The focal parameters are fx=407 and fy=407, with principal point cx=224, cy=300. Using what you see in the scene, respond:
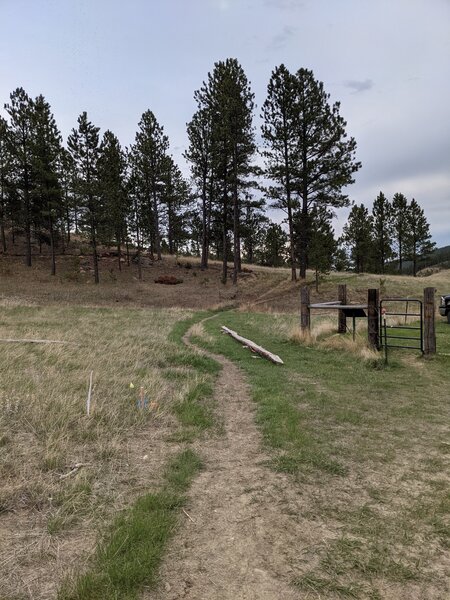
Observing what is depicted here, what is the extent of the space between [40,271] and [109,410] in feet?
127

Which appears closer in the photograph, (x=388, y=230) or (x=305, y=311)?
(x=305, y=311)

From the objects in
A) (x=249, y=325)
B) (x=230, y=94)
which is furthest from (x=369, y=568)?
(x=230, y=94)

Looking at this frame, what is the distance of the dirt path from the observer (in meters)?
2.83

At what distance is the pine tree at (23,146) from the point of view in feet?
121

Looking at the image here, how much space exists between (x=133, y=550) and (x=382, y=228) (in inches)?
2431

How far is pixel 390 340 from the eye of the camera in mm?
13961

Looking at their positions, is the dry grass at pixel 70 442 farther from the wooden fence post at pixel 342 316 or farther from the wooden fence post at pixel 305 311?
the wooden fence post at pixel 342 316

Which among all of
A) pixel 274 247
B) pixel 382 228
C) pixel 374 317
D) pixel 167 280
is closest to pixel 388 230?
pixel 382 228

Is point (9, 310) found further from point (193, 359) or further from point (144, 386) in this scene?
point (144, 386)

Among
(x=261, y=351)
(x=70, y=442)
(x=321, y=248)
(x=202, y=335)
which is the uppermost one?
(x=321, y=248)

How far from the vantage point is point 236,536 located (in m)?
3.44

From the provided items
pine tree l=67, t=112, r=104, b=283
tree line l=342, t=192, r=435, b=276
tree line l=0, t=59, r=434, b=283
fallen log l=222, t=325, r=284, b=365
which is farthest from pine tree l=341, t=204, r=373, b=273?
fallen log l=222, t=325, r=284, b=365

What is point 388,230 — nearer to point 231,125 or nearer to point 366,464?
point 231,125

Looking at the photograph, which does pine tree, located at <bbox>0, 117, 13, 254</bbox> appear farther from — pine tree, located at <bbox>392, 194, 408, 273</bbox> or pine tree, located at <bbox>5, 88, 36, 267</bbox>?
pine tree, located at <bbox>392, 194, 408, 273</bbox>
